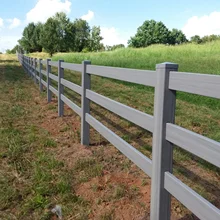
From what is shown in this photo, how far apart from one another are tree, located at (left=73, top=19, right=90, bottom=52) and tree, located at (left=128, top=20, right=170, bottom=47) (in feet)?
77.0

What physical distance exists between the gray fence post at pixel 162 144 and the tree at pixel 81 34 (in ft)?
252

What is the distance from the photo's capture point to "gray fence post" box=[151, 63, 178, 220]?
2246 millimetres

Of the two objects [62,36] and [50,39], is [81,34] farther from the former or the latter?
[50,39]

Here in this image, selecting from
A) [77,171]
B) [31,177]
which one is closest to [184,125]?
[77,171]

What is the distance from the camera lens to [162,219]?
2.40 m

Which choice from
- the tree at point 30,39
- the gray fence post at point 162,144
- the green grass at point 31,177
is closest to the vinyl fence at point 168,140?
the gray fence post at point 162,144

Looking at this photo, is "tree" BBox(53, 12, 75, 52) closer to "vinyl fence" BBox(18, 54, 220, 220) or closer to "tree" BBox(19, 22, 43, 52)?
"tree" BBox(19, 22, 43, 52)

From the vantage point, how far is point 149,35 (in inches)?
3967

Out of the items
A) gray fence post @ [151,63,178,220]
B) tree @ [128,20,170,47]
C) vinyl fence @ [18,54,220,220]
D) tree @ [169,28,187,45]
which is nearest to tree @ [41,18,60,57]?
tree @ [128,20,170,47]

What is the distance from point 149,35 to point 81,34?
2943 centimetres

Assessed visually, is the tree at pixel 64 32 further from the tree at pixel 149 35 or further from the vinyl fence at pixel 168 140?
the vinyl fence at pixel 168 140

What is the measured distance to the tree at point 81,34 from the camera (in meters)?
79.2

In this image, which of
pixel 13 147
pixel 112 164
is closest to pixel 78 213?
pixel 112 164

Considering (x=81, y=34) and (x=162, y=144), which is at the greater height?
(x=81, y=34)
